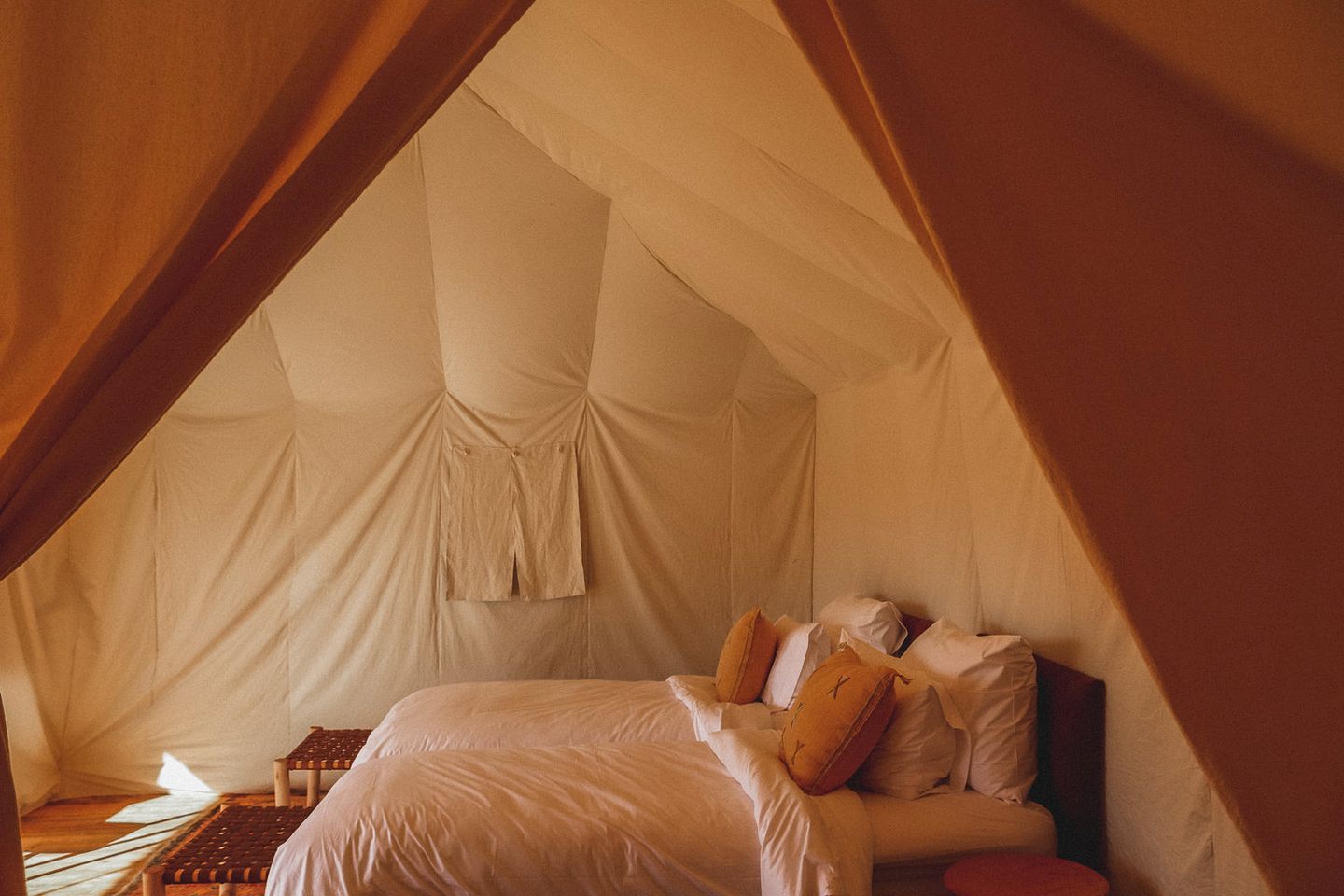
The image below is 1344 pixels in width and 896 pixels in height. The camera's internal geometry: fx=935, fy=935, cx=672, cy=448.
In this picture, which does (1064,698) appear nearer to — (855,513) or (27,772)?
(855,513)

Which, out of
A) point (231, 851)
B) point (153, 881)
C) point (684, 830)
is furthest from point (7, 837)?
point (231, 851)

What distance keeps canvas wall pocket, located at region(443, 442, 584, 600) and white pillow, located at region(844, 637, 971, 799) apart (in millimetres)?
2859

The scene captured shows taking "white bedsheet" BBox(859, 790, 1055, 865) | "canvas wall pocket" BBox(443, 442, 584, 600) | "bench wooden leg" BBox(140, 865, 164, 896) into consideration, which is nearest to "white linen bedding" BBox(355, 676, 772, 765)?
"bench wooden leg" BBox(140, 865, 164, 896)

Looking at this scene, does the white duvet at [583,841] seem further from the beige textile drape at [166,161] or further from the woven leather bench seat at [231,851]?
the beige textile drape at [166,161]

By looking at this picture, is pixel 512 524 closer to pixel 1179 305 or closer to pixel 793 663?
pixel 793 663

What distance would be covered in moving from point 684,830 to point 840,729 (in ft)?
1.76

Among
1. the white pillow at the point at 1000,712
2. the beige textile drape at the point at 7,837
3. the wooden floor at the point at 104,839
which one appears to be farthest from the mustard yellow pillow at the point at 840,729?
the wooden floor at the point at 104,839

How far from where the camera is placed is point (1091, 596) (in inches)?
108

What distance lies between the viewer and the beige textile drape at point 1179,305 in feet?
4.01

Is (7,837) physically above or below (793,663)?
above

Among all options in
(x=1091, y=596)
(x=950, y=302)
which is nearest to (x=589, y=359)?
(x=950, y=302)

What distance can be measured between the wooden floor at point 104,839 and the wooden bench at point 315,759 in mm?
470

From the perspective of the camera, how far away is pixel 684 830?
2604mm

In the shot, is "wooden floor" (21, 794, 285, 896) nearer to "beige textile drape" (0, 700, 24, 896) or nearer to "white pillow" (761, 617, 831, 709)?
"white pillow" (761, 617, 831, 709)
